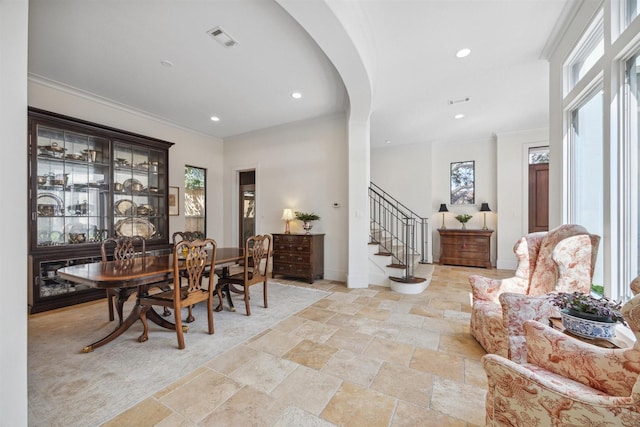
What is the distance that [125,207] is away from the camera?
4160 mm

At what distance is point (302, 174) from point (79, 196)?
3555 mm

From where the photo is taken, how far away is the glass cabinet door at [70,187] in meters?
3.34

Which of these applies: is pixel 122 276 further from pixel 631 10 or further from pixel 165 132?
pixel 631 10

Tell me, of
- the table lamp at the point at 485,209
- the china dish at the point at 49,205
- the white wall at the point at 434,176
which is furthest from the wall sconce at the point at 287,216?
the table lamp at the point at 485,209

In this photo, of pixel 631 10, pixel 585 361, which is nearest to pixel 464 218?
pixel 631 10

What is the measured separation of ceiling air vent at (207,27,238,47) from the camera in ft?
8.29

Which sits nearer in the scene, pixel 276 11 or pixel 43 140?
pixel 276 11

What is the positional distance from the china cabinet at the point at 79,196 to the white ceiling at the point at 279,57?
2.36ft

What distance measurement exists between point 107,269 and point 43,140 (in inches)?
100

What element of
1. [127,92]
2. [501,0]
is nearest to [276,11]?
[501,0]

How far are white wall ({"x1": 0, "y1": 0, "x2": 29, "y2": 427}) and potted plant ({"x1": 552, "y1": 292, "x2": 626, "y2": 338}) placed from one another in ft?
9.18

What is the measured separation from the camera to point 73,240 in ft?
11.6

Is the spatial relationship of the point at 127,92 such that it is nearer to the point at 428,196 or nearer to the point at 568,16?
the point at 568,16

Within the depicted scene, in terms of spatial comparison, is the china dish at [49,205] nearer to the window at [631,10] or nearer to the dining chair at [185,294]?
the dining chair at [185,294]
